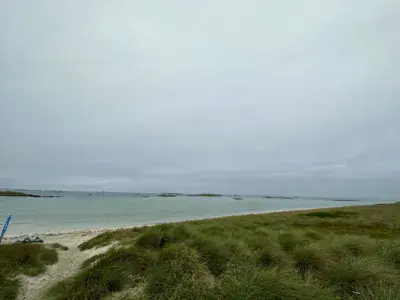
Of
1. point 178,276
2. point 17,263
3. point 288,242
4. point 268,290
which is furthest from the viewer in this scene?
point 17,263

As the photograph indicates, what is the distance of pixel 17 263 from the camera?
8.96 m

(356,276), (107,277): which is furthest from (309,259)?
(107,277)

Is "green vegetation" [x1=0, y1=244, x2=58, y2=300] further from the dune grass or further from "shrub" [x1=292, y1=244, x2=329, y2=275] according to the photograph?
"shrub" [x1=292, y1=244, x2=329, y2=275]

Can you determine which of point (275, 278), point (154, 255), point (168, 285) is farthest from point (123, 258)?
point (275, 278)

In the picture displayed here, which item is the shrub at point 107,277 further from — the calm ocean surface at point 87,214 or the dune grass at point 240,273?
the calm ocean surface at point 87,214

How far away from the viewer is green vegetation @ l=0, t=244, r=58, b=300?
6865mm

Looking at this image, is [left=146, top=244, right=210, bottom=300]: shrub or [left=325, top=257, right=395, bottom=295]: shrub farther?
[left=146, top=244, right=210, bottom=300]: shrub

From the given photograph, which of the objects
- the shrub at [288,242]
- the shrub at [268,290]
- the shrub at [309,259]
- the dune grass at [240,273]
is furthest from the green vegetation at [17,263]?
the shrub at [288,242]

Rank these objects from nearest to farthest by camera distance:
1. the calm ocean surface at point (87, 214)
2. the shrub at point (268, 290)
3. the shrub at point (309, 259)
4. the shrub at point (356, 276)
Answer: the shrub at point (268, 290) < the shrub at point (356, 276) < the shrub at point (309, 259) < the calm ocean surface at point (87, 214)

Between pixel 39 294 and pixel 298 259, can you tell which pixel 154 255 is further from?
pixel 298 259

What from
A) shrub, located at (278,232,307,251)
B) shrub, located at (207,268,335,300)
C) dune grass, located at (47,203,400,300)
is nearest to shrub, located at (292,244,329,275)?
dune grass, located at (47,203,400,300)

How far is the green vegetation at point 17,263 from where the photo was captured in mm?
6865

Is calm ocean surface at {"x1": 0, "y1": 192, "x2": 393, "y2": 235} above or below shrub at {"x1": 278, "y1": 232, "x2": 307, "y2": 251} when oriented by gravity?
below

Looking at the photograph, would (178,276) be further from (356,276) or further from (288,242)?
(288,242)
